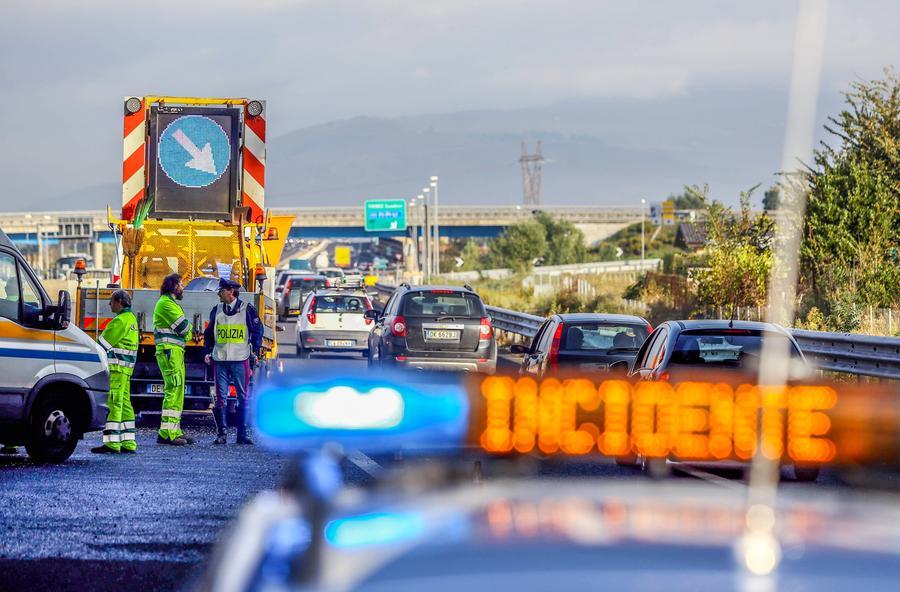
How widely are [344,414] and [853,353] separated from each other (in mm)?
15989

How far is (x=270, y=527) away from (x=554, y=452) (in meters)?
0.97

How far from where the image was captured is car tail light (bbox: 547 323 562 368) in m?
18.2

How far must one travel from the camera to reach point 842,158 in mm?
35750

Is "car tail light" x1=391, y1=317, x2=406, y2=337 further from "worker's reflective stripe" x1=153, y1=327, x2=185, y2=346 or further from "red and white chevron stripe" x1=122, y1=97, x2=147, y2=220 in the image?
"worker's reflective stripe" x1=153, y1=327, x2=185, y2=346

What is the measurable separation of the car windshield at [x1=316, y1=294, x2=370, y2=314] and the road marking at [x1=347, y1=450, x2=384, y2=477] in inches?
761

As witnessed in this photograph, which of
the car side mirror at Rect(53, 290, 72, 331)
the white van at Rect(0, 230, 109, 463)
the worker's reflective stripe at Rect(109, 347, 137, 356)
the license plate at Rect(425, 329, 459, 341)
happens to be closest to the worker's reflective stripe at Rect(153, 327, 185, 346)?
the worker's reflective stripe at Rect(109, 347, 137, 356)

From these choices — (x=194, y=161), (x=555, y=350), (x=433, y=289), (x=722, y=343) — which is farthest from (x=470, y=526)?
(x=433, y=289)

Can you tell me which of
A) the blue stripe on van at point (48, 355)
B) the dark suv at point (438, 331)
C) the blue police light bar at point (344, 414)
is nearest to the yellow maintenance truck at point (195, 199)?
the dark suv at point (438, 331)

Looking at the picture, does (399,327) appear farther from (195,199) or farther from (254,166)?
(195,199)

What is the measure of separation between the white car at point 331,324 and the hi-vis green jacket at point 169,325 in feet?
57.7

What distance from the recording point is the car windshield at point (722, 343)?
42.7 ft

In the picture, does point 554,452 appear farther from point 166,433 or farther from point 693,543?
point 166,433

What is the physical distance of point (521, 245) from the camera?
111 m

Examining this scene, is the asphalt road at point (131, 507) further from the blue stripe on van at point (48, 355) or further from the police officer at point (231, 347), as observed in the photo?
the blue stripe on van at point (48, 355)
